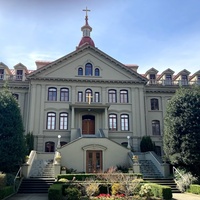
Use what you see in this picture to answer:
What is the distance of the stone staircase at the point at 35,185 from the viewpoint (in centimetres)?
1870

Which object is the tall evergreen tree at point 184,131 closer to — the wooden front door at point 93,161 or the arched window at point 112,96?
the wooden front door at point 93,161

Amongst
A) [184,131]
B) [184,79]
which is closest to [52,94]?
[184,131]

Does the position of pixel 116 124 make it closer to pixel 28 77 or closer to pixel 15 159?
pixel 28 77

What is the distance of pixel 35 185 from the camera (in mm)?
19406

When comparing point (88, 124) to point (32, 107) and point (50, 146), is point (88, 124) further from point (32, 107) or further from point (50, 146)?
point (32, 107)

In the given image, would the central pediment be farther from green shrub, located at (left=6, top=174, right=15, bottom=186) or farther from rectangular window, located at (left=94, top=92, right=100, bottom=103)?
green shrub, located at (left=6, top=174, right=15, bottom=186)

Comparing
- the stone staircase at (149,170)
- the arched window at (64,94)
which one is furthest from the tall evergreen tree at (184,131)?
the arched window at (64,94)

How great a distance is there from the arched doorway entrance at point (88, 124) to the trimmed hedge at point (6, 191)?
47.2 feet

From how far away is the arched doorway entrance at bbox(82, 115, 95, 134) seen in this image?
30672 mm

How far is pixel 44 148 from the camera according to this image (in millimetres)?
29000

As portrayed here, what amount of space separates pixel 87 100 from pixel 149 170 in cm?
1169

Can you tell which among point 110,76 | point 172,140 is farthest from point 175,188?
point 110,76

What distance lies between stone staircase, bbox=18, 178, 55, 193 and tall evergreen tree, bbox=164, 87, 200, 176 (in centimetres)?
1024

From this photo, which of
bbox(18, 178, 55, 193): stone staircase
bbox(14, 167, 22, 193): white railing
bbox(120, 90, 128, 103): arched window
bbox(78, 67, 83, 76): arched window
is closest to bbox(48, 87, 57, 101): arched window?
bbox(78, 67, 83, 76): arched window
